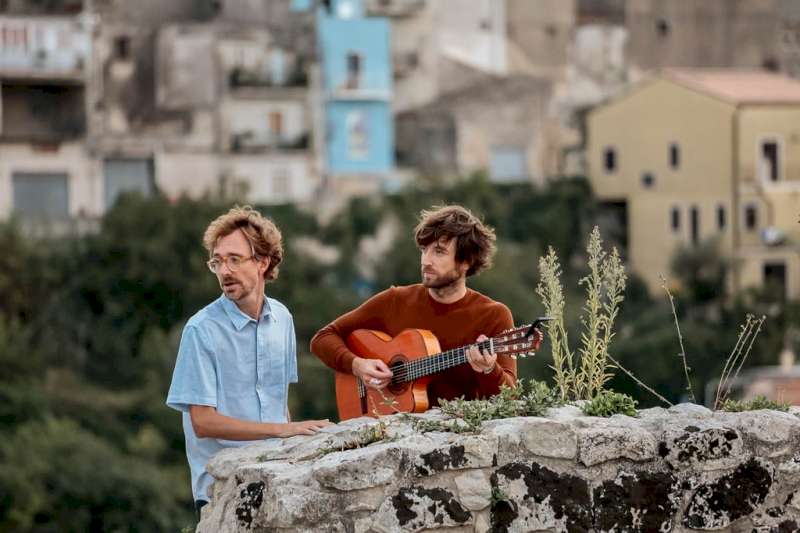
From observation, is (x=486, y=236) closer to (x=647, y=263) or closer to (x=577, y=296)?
(x=577, y=296)

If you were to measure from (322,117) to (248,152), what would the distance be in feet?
8.38

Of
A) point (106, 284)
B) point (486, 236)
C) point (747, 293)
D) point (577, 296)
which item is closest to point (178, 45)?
point (106, 284)

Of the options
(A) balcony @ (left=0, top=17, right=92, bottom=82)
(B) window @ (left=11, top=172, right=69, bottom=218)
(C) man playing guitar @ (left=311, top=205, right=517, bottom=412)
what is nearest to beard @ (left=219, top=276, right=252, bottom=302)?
(C) man playing guitar @ (left=311, top=205, right=517, bottom=412)

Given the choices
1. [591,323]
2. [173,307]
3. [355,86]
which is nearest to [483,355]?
[591,323]

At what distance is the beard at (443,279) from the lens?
24.0 feet

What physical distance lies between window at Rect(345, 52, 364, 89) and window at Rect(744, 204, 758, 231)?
10545 millimetres

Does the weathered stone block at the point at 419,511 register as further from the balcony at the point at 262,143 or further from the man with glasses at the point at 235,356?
the balcony at the point at 262,143

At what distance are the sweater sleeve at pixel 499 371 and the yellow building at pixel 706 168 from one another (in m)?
45.4

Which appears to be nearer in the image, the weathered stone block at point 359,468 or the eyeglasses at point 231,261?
the weathered stone block at point 359,468

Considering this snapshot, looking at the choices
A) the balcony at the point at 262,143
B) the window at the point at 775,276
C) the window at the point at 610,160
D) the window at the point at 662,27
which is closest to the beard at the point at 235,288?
the window at the point at 775,276

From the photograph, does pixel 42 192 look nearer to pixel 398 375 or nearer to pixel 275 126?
pixel 275 126

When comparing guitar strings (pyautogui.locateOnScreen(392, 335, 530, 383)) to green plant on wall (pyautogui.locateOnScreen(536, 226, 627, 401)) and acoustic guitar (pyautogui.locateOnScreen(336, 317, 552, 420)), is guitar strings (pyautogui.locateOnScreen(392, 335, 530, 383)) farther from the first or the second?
green plant on wall (pyautogui.locateOnScreen(536, 226, 627, 401))

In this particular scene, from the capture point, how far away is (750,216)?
53.9 metres

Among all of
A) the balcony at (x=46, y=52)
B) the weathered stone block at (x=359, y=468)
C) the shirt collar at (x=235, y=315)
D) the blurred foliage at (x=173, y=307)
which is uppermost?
the balcony at (x=46, y=52)
